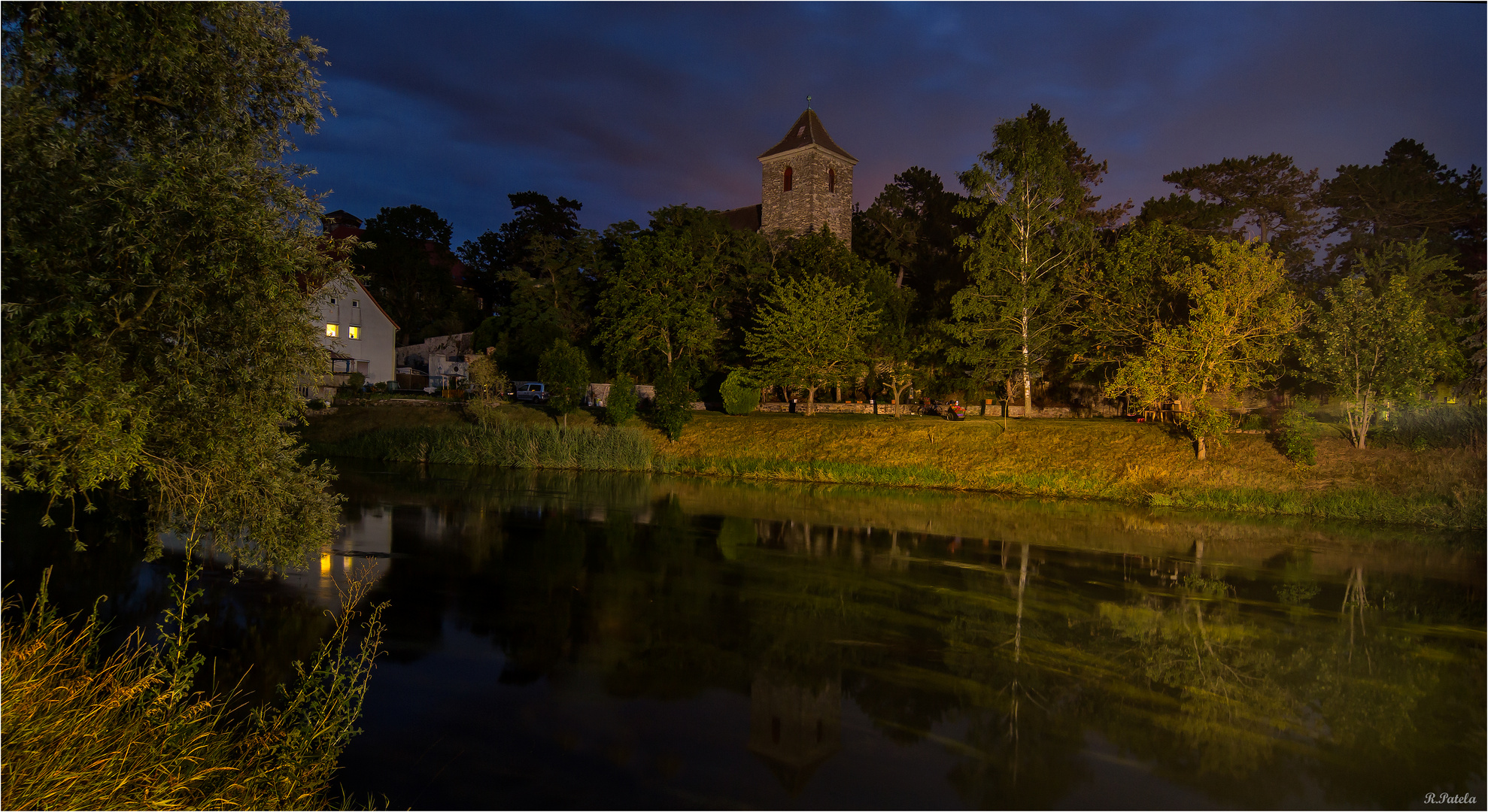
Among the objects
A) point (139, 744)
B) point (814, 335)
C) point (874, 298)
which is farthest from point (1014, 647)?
point (874, 298)

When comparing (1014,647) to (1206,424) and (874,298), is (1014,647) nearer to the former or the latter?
(1206,424)

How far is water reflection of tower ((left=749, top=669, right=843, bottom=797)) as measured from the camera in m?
7.73

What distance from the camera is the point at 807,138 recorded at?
56062 millimetres

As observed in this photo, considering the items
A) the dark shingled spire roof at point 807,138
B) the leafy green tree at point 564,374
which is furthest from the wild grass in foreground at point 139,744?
the dark shingled spire roof at point 807,138

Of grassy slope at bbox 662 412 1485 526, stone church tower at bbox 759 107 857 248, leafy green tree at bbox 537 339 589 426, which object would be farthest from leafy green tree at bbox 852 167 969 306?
leafy green tree at bbox 537 339 589 426

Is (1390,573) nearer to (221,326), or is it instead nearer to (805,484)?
(805,484)

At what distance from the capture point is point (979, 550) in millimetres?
17406

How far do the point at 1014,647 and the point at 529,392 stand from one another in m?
40.5

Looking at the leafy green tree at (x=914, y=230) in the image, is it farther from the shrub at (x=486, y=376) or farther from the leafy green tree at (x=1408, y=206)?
the shrub at (x=486, y=376)

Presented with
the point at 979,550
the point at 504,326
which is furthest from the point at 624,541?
the point at 504,326

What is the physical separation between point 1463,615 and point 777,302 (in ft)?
99.9

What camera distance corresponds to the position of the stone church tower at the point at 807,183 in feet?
179

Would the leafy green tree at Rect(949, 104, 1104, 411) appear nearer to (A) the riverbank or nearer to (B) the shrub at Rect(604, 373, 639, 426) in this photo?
(A) the riverbank

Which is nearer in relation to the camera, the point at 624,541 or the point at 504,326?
the point at 624,541
